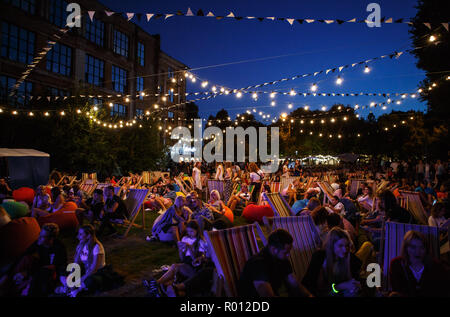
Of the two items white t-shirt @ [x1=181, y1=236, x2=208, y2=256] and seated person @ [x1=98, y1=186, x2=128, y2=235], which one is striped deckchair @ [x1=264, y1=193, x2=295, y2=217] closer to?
white t-shirt @ [x1=181, y1=236, x2=208, y2=256]

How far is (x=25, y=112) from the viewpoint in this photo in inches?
579

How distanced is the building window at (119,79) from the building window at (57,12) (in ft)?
19.4

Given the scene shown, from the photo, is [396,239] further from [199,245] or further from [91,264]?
[91,264]

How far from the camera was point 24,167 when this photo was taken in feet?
39.1

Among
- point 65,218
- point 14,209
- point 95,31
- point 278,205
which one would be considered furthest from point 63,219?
point 95,31

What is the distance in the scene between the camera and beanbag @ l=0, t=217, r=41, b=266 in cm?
379

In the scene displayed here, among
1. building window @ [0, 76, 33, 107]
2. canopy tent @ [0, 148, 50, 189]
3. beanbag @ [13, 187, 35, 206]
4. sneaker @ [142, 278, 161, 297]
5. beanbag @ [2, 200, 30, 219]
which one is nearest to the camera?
sneaker @ [142, 278, 161, 297]

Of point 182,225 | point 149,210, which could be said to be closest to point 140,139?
point 149,210

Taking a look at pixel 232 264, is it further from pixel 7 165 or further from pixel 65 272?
pixel 7 165

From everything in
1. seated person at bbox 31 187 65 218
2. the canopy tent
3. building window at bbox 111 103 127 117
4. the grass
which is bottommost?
the grass

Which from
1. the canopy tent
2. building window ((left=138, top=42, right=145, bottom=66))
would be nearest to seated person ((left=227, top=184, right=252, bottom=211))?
the canopy tent

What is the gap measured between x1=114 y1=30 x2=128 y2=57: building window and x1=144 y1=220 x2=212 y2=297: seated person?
26.7 metres

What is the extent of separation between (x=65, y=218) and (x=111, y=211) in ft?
3.06
